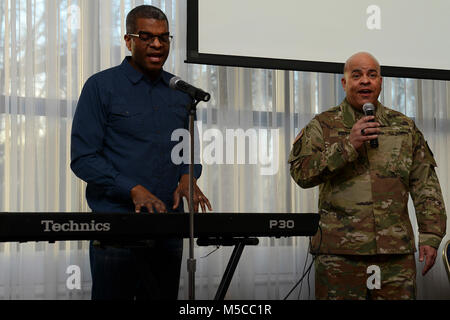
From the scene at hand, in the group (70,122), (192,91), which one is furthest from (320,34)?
(192,91)

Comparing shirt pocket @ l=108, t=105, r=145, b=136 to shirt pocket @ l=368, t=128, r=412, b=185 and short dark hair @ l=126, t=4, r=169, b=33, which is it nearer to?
short dark hair @ l=126, t=4, r=169, b=33

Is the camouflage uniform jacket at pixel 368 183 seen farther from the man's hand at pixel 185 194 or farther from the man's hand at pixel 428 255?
the man's hand at pixel 185 194

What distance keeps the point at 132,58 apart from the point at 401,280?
3.96ft

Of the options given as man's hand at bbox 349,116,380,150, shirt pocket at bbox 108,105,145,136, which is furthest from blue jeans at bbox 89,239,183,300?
man's hand at bbox 349,116,380,150

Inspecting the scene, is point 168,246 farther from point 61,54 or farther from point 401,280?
point 61,54

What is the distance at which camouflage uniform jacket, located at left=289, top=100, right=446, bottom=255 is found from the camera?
215 centimetres

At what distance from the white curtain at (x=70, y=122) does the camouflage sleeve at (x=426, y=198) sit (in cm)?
115

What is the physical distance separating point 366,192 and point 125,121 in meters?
0.90

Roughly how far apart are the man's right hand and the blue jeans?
0.11 metres

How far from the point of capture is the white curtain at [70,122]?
291cm

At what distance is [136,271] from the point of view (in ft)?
5.96

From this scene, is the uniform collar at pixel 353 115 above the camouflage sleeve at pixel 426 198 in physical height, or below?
above

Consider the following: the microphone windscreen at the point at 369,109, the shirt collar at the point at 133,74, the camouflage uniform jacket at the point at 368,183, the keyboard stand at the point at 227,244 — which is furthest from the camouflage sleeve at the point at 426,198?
the shirt collar at the point at 133,74

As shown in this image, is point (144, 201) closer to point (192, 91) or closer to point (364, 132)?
point (192, 91)
